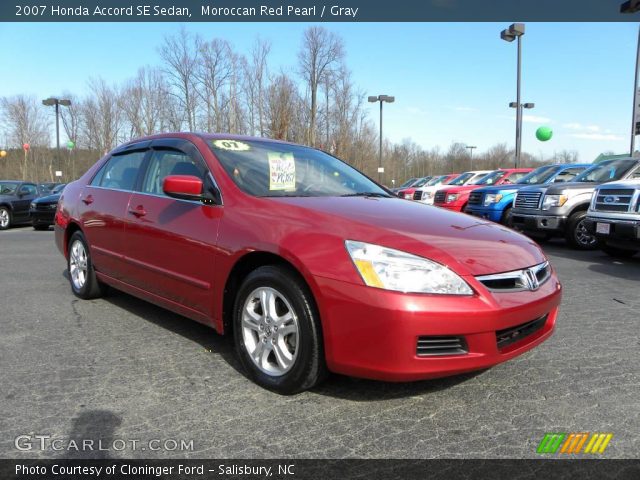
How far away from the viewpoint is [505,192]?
1125cm

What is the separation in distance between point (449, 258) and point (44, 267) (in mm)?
6691

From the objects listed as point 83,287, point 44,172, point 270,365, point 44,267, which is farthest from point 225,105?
point 44,172

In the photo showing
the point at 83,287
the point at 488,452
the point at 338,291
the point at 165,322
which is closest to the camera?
the point at 488,452

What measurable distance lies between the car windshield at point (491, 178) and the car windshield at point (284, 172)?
12.0m

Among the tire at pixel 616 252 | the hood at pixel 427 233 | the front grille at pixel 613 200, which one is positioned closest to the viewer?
the hood at pixel 427 233

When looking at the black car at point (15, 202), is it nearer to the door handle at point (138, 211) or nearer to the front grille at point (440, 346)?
the door handle at point (138, 211)

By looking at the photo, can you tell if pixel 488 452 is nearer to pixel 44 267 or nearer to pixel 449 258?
pixel 449 258

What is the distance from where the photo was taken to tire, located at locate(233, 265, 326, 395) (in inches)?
103

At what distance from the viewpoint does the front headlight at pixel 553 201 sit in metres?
9.05

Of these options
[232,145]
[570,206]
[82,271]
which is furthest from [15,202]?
[570,206]

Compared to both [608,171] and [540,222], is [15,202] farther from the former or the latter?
[608,171]

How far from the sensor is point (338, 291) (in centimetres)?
247

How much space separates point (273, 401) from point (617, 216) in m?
6.60

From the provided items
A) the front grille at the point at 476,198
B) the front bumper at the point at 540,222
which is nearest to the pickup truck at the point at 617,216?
the front bumper at the point at 540,222
